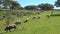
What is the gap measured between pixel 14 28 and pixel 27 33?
15.9 ft

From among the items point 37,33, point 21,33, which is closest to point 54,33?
point 37,33

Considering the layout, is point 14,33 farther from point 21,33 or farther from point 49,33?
point 49,33

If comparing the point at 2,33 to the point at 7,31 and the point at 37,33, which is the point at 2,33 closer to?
the point at 7,31

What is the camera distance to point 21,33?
27062mm

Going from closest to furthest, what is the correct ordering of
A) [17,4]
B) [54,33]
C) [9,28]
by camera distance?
[54,33], [9,28], [17,4]

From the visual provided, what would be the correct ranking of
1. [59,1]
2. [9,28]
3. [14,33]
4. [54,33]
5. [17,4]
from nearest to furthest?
1. [54,33]
2. [14,33]
3. [9,28]
4. [17,4]
5. [59,1]

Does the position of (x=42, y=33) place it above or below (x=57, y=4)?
above

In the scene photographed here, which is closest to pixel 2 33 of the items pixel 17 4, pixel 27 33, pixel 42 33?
pixel 27 33

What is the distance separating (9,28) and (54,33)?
7.81 meters

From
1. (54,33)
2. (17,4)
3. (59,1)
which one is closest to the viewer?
(54,33)

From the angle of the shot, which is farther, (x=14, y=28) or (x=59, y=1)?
(x=59, y=1)

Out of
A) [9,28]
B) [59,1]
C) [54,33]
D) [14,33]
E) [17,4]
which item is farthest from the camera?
[59,1]

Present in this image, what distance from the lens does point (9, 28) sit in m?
29.7

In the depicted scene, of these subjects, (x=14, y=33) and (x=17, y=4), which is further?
(x=17, y=4)
